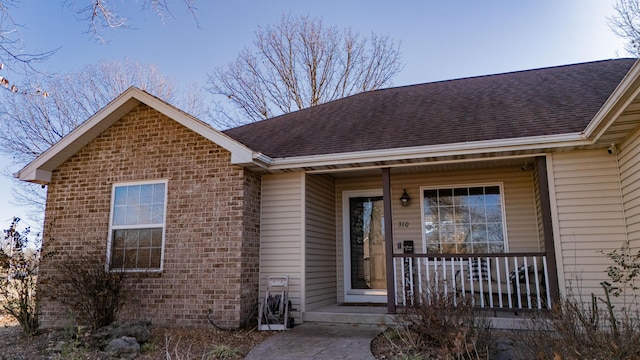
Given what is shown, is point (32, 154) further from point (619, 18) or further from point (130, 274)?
point (619, 18)

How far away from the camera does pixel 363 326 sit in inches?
270

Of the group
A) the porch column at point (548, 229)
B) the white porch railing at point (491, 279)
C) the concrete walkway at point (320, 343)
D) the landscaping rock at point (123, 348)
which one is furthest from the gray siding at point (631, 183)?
the landscaping rock at point (123, 348)

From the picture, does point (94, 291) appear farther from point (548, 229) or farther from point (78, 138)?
point (548, 229)

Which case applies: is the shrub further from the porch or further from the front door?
the front door

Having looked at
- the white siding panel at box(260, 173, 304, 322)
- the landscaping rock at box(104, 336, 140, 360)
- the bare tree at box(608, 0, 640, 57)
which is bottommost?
the landscaping rock at box(104, 336, 140, 360)

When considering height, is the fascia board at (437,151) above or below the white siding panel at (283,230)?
above

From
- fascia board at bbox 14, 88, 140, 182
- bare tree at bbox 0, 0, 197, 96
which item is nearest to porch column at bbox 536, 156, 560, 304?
bare tree at bbox 0, 0, 197, 96

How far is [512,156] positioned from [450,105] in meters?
2.58

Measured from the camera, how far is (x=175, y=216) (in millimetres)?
7648

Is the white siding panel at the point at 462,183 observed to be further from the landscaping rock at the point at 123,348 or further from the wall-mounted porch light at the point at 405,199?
the landscaping rock at the point at 123,348

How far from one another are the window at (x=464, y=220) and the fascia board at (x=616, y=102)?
2.47 m

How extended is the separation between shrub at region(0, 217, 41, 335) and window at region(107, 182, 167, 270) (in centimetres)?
135

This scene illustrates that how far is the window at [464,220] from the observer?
26.9 ft

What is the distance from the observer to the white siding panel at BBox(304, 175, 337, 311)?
7789mm
